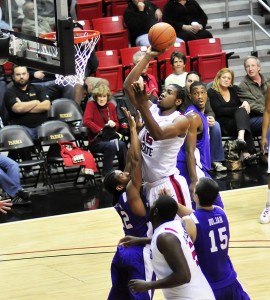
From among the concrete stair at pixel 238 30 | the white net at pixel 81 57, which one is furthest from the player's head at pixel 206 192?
the concrete stair at pixel 238 30

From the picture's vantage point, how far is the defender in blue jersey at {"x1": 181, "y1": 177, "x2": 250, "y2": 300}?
5.63 metres

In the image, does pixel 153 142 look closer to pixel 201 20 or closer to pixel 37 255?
pixel 37 255

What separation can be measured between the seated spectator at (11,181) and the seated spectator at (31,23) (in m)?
2.28

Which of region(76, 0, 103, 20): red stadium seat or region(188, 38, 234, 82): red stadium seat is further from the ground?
region(76, 0, 103, 20): red stadium seat

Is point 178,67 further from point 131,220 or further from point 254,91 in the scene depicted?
point 131,220

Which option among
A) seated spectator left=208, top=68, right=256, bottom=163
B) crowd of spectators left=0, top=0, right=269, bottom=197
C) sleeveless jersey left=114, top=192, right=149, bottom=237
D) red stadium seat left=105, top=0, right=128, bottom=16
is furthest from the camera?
red stadium seat left=105, top=0, right=128, bottom=16

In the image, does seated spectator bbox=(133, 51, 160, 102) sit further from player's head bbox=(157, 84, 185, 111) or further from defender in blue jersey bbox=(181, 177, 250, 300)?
defender in blue jersey bbox=(181, 177, 250, 300)

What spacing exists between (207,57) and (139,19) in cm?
120

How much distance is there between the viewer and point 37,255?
896cm

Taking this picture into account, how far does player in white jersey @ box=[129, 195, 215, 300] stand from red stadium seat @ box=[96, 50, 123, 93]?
25.5 feet

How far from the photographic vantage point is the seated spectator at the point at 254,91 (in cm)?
1287

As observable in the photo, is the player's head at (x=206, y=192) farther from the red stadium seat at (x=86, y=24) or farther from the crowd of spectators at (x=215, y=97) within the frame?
the red stadium seat at (x=86, y=24)

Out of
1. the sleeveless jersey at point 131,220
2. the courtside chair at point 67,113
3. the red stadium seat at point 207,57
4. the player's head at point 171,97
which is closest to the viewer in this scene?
the sleeveless jersey at point 131,220

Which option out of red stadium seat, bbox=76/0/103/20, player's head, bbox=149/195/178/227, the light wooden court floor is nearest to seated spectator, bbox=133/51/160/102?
red stadium seat, bbox=76/0/103/20
